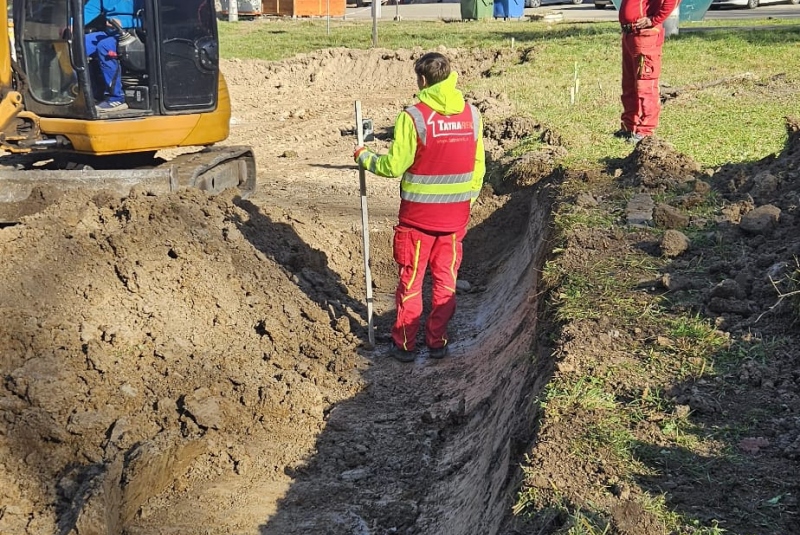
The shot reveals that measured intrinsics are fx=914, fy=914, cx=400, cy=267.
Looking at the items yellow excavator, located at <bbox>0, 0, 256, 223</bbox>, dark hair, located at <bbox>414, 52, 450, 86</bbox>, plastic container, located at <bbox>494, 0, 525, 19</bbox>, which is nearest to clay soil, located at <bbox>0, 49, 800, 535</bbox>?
yellow excavator, located at <bbox>0, 0, 256, 223</bbox>

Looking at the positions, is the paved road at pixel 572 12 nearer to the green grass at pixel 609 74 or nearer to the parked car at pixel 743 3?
the parked car at pixel 743 3

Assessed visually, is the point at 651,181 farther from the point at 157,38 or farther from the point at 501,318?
the point at 157,38

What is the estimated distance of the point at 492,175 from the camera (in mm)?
10617

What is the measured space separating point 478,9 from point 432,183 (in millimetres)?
22764

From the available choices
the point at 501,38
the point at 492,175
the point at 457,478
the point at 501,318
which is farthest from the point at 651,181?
the point at 501,38

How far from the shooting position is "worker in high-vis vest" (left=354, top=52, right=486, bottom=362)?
652cm

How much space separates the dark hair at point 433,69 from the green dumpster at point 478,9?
22438 millimetres

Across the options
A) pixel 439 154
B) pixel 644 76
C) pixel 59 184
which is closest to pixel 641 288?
pixel 439 154

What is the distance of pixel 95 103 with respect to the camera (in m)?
8.57

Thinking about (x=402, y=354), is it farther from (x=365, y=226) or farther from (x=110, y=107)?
(x=110, y=107)

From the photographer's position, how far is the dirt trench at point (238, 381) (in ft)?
16.9

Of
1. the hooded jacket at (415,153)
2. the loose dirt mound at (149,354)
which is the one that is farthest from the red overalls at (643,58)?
the loose dirt mound at (149,354)

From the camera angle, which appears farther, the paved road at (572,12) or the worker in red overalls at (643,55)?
the paved road at (572,12)

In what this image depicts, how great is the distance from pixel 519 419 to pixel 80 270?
354 cm
